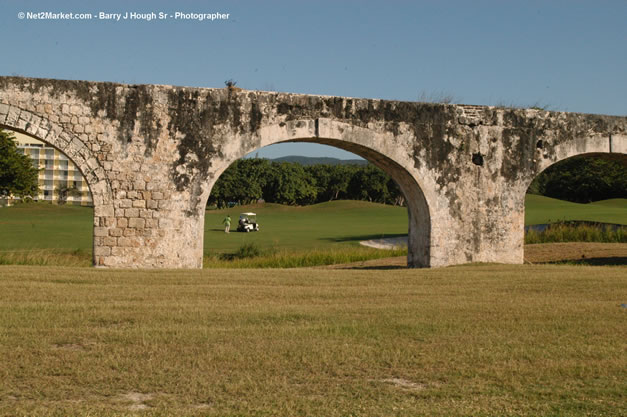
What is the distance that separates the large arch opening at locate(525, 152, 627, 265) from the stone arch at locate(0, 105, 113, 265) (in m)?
7.17

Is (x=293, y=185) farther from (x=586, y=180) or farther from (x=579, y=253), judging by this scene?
(x=579, y=253)

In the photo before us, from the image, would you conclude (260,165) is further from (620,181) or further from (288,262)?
(288,262)

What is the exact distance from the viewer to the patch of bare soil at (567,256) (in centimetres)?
1319

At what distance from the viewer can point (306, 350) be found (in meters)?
4.69

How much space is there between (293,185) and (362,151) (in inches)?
1866

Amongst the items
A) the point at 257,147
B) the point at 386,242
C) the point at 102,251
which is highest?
the point at 257,147

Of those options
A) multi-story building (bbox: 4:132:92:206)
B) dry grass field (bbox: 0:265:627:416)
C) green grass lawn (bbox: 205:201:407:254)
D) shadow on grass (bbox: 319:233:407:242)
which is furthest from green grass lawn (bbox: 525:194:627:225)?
multi-story building (bbox: 4:132:92:206)

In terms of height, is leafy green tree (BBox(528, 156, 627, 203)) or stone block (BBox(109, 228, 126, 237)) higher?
leafy green tree (BBox(528, 156, 627, 203))

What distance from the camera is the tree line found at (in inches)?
2238

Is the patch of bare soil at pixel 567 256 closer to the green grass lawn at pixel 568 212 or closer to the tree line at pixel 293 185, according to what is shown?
the green grass lawn at pixel 568 212

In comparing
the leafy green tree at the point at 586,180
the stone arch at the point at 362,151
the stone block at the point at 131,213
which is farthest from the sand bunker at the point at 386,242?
the leafy green tree at the point at 586,180

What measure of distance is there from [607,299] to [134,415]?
560 centimetres

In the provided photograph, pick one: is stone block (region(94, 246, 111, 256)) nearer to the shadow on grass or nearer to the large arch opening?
the large arch opening

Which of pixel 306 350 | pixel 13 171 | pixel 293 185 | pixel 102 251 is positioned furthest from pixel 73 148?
pixel 293 185
